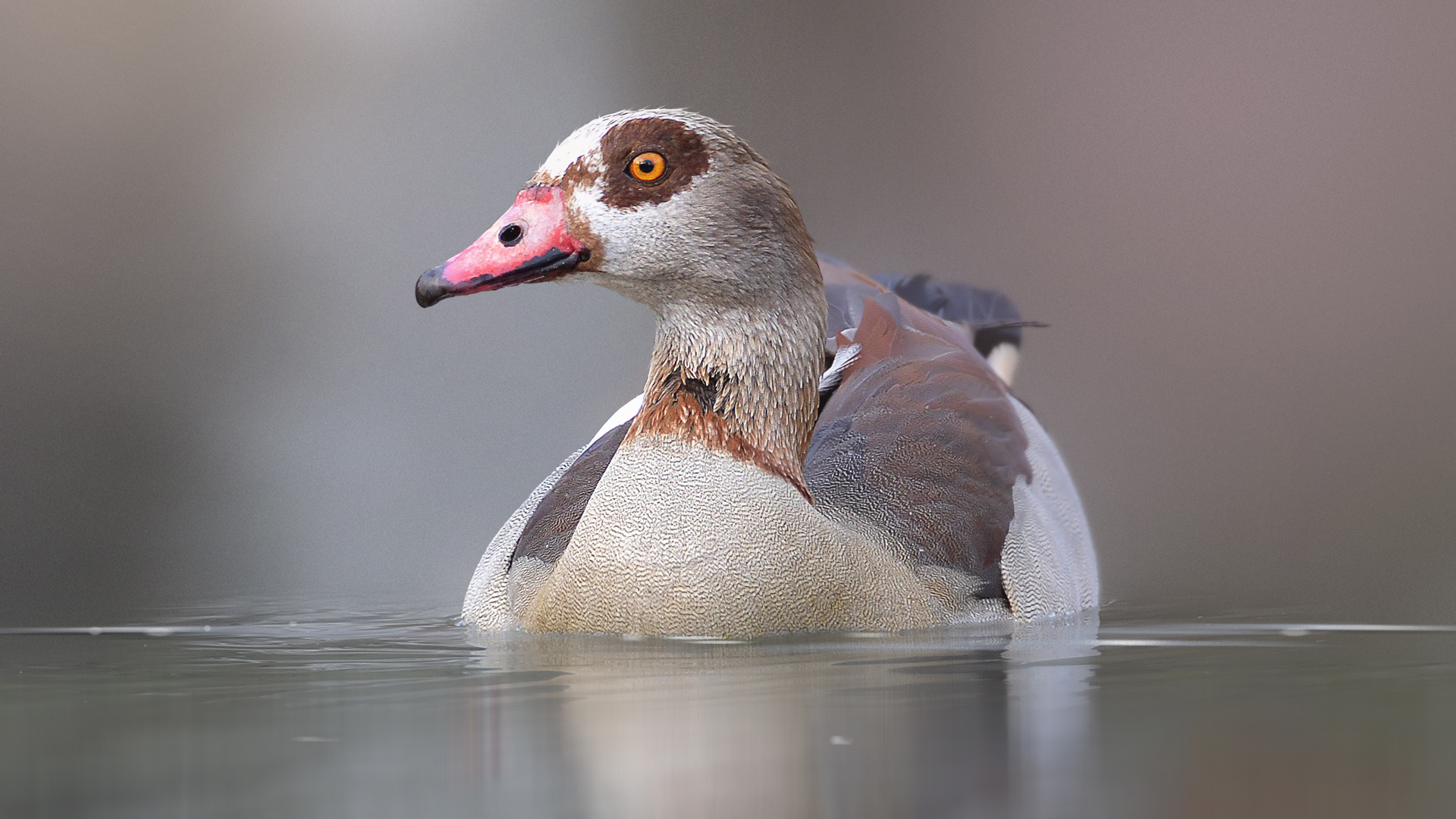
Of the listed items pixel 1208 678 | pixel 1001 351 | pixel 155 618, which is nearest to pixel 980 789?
pixel 1208 678

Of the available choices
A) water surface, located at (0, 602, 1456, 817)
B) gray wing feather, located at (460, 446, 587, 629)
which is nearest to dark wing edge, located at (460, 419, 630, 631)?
gray wing feather, located at (460, 446, 587, 629)

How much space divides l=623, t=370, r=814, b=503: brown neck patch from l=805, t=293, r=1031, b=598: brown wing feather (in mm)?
372

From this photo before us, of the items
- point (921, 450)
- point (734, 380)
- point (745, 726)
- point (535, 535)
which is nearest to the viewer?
point (745, 726)

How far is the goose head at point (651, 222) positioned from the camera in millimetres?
3211

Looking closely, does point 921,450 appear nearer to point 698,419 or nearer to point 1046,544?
point 1046,544

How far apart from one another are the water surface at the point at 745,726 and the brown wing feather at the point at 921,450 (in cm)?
34

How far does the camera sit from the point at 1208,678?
8.71ft

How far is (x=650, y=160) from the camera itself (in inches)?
129

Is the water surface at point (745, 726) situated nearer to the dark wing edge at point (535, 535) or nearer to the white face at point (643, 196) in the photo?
the dark wing edge at point (535, 535)

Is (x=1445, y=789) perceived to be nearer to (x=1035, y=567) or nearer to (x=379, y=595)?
(x=1035, y=567)

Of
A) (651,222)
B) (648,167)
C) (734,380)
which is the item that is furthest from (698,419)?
(648,167)

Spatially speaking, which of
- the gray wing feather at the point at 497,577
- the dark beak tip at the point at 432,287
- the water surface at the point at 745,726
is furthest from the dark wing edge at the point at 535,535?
the dark beak tip at the point at 432,287

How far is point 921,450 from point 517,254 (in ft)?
4.08

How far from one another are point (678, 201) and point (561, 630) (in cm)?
95
